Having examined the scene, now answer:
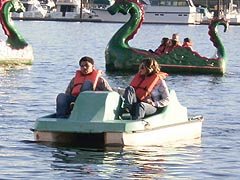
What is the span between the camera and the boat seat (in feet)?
46.3

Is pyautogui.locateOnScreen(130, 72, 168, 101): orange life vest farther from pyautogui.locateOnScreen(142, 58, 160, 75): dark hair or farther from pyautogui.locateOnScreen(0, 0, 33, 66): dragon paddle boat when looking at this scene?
pyautogui.locateOnScreen(0, 0, 33, 66): dragon paddle boat

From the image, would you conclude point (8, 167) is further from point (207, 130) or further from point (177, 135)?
point (207, 130)

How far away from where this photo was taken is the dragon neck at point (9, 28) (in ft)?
100.0

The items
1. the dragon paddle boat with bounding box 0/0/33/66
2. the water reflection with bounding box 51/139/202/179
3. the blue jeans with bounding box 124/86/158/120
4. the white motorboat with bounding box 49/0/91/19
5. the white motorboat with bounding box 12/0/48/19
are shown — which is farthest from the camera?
the white motorboat with bounding box 49/0/91/19

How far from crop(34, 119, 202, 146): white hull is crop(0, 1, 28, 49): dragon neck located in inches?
616

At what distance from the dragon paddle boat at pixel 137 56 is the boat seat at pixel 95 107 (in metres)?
14.5

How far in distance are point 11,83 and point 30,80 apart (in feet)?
4.40

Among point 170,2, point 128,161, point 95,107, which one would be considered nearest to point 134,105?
point 95,107

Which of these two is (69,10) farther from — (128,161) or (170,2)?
(128,161)

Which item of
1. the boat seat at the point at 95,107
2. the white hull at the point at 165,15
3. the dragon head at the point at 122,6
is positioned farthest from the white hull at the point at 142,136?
the white hull at the point at 165,15

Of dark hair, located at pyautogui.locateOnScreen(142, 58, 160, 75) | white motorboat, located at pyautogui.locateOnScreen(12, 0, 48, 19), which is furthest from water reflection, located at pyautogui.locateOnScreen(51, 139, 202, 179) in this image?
white motorboat, located at pyautogui.locateOnScreen(12, 0, 48, 19)

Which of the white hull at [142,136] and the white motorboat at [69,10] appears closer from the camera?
the white hull at [142,136]

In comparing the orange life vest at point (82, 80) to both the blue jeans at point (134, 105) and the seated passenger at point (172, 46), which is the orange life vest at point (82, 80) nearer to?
the blue jeans at point (134, 105)

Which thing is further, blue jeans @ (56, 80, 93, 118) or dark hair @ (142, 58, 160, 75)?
dark hair @ (142, 58, 160, 75)
